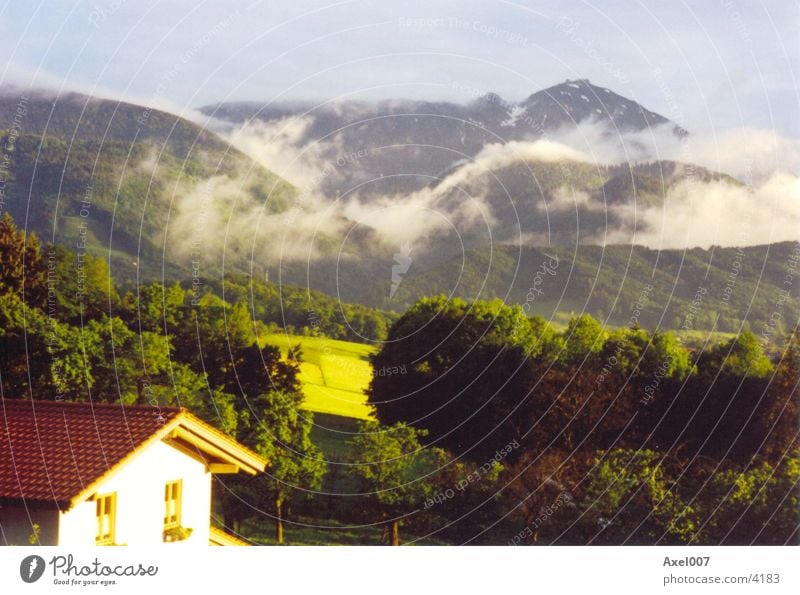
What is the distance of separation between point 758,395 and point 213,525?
545 cm

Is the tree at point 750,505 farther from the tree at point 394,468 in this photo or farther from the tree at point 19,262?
the tree at point 19,262

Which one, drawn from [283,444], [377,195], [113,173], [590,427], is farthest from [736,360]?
[113,173]

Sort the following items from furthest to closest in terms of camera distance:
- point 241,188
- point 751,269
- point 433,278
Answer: point 751,269 → point 433,278 → point 241,188

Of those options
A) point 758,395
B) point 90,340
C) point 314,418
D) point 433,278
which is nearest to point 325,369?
point 314,418

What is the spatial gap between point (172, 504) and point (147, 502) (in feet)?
1.19

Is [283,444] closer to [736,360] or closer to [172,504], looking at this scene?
[172,504]

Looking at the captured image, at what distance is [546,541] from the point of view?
1142 centimetres

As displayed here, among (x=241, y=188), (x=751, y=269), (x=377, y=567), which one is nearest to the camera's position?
(x=377, y=567)

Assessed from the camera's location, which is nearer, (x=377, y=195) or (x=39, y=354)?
(x=39, y=354)

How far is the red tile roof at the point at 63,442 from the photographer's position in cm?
832

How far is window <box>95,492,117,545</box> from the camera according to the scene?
28.2ft

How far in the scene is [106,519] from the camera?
28.5 feet

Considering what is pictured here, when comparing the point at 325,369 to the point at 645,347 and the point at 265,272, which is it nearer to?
the point at 265,272

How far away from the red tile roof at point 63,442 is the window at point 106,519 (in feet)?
1.00
